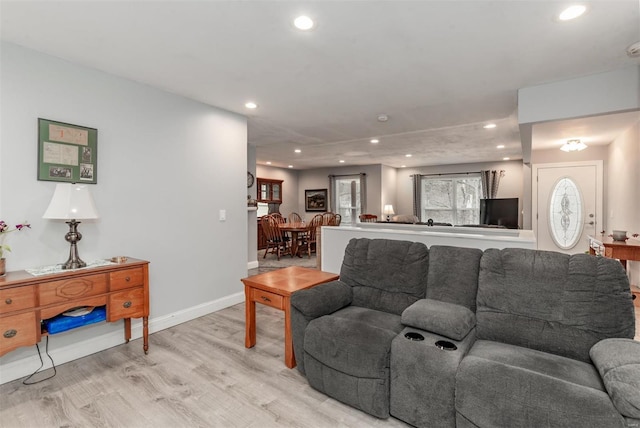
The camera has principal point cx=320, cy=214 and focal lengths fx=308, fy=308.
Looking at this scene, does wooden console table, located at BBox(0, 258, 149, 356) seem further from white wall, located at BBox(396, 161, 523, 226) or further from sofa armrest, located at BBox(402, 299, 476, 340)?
white wall, located at BBox(396, 161, 523, 226)

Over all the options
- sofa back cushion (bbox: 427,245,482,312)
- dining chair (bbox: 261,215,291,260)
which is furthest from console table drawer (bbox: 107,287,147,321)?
dining chair (bbox: 261,215,291,260)

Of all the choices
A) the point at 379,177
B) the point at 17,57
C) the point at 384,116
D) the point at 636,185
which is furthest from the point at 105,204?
the point at 379,177

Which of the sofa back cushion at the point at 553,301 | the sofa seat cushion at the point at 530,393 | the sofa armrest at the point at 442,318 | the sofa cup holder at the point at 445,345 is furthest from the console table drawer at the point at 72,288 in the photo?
the sofa back cushion at the point at 553,301

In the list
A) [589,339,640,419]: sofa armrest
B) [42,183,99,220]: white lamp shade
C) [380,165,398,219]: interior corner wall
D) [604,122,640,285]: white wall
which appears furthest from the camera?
[380,165,398,219]: interior corner wall

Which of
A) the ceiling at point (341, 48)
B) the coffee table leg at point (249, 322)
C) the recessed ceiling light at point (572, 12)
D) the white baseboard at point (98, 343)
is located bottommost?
the white baseboard at point (98, 343)

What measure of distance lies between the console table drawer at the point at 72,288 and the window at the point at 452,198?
856 cm

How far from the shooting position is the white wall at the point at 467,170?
8109mm

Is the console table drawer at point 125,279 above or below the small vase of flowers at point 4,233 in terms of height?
below

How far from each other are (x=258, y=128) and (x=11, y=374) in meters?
3.73

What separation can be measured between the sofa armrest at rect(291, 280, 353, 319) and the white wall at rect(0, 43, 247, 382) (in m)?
1.78

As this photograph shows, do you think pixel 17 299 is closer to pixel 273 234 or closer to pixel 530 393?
pixel 530 393

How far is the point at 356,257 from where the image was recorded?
8.70ft

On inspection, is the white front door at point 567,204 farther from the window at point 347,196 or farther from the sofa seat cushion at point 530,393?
the sofa seat cushion at point 530,393

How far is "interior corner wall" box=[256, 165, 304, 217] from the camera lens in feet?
31.1
